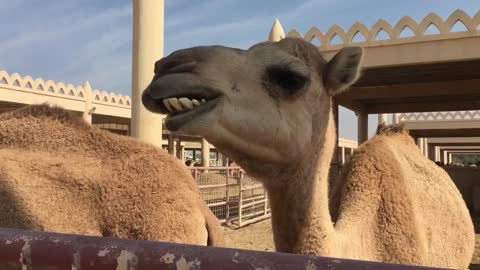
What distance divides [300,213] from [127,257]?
1.56m

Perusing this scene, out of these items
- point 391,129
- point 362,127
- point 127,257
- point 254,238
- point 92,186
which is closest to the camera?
point 127,257

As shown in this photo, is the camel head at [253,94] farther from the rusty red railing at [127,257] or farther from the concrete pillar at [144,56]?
the concrete pillar at [144,56]

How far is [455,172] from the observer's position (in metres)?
14.8

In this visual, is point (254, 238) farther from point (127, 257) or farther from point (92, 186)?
point (127, 257)

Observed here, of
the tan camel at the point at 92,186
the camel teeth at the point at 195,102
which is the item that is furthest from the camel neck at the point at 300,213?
the tan camel at the point at 92,186

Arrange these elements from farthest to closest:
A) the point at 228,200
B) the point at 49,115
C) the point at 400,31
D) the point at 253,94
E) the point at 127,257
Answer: the point at 228,200, the point at 400,31, the point at 49,115, the point at 253,94, the point at 127,257

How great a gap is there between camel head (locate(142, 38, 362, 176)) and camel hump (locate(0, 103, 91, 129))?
2389mm

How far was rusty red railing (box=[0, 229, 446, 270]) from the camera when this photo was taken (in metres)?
0.81

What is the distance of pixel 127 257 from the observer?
3.01ft

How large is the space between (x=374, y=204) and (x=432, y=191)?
41.3 inches

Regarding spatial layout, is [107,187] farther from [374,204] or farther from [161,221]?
[374,204]

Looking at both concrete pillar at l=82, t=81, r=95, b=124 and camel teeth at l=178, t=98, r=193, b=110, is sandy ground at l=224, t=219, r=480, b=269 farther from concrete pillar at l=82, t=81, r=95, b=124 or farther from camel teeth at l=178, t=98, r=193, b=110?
concrete pillar at l=82, t=81, r=95, b=124

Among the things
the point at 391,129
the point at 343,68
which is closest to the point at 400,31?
the point at 391,129

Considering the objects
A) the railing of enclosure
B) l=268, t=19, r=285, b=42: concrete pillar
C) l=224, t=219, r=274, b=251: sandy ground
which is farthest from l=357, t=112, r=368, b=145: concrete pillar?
l=268, t=19, r=285, b=42: concrete pillar
